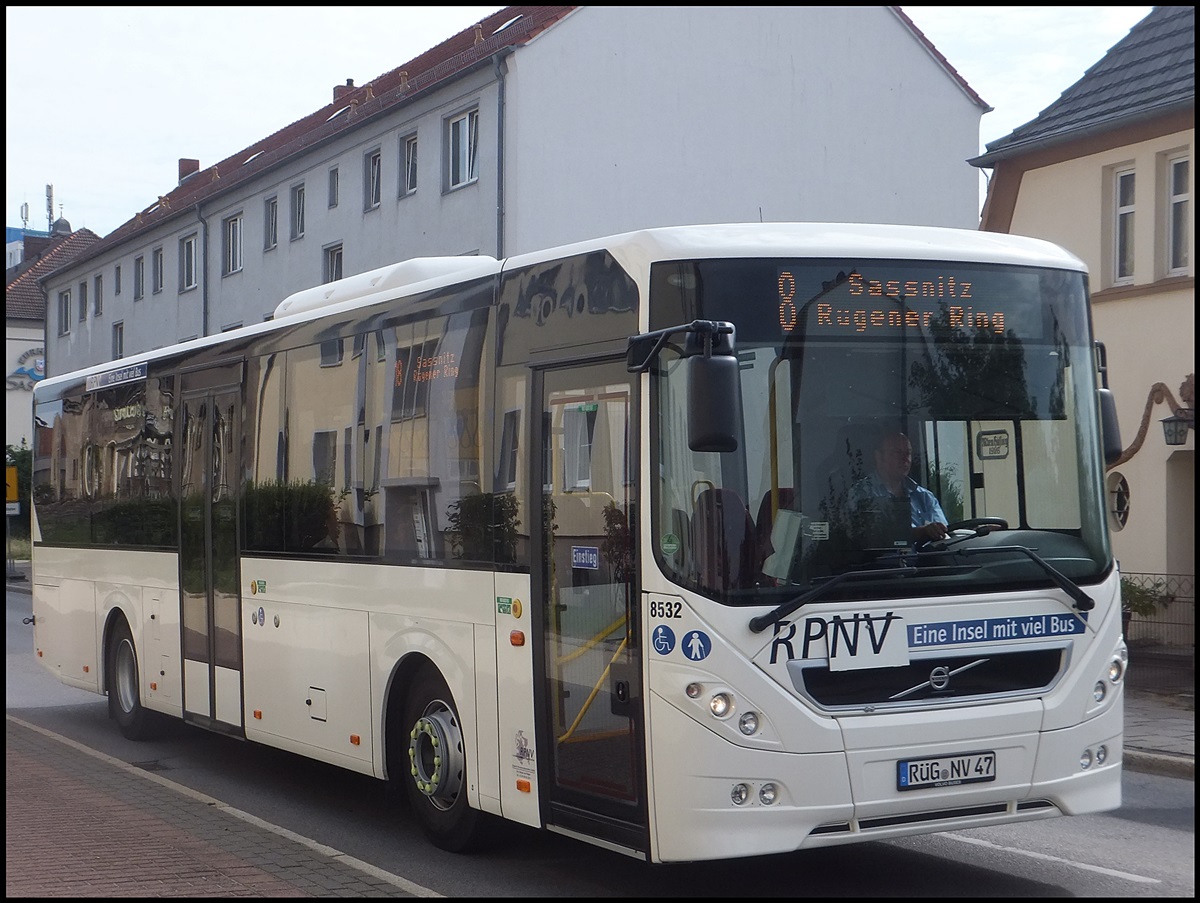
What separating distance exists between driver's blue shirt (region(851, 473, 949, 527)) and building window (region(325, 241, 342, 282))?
114ft

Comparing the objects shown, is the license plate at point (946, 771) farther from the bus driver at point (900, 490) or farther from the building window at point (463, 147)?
the building window at point (463, 147)

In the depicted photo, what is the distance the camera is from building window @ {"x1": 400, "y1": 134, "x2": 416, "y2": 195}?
36250mm

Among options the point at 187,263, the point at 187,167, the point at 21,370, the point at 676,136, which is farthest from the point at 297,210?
the point at 21,370

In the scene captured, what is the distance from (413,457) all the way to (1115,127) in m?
13.7

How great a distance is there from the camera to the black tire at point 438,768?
25.9ft

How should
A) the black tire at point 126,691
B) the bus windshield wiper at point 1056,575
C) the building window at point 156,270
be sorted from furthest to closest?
the building window at point 156,270, the black tire at point 126,691, the bus windshield wiper at point 1056,575

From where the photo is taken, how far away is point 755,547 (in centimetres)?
629

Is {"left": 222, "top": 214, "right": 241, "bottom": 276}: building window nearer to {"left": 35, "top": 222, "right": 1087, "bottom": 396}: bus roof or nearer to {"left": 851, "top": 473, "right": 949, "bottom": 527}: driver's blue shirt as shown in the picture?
{"left": 35, "top": 222, "right": 1087, "bottom": 396}: bus roof

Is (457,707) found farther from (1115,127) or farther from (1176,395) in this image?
(1115,127)

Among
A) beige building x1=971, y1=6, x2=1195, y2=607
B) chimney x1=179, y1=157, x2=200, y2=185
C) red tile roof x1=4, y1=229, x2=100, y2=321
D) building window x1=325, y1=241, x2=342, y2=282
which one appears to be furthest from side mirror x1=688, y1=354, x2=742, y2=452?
red tile roof x1=4, y1=229, x2=100, y2=321

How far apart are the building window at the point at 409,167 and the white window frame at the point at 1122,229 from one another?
784 inches

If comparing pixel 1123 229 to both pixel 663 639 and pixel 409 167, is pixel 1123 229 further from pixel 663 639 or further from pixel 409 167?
pixel 409 167

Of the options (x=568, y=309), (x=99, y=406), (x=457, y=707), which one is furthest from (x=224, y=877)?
(x=99, y=406)

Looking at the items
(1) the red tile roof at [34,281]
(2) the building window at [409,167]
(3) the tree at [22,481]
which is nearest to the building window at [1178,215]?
(2) the building window at [409,167]
